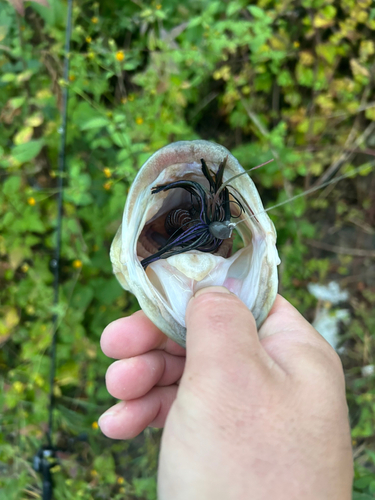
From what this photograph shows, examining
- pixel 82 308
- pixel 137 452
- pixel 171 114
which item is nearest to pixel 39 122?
pixel 171 114

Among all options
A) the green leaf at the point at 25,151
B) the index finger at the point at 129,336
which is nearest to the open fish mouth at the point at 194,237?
the index finger at the point at 129,336

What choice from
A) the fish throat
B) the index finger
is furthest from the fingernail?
the index finger

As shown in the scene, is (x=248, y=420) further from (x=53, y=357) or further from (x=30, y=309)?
(x=30, y=309)

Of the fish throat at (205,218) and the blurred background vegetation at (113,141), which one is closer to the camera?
the fish throat at (205,218)

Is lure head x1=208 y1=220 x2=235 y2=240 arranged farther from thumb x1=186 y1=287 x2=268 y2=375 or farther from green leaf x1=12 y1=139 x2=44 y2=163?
green leaf x1=12 y1=139 x2=44 y2=163

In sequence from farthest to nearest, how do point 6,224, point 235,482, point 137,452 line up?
point 137,452 → point 6,224 → point 235,482

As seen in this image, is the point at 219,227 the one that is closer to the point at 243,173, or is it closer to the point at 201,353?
the point at 243,173

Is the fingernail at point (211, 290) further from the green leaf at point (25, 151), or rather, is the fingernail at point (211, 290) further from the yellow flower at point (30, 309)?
the yellow flower at point (30, 309)
